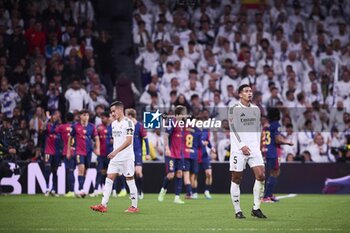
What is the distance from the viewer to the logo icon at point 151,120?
26.1 metres

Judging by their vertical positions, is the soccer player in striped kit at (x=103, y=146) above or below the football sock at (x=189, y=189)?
above

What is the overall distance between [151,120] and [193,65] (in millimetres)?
4363

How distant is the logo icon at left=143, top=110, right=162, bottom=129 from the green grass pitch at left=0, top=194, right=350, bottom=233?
3.89 metres

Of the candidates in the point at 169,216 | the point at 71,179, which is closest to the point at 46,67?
the point at 71,179

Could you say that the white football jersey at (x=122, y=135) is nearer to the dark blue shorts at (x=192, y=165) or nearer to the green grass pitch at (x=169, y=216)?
the green grass pitch at (x=169, y=216)

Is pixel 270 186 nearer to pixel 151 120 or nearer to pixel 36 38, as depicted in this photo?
pixel 151 120

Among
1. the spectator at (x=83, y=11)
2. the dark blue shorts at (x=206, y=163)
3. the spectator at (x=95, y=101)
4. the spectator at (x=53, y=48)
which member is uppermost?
the spectator at (x=83, y=11)

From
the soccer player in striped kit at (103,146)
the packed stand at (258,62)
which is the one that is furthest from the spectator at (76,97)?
the soccer player in striped kit at (103,146)

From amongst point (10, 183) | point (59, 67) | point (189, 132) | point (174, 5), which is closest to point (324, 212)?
point (189, 132)

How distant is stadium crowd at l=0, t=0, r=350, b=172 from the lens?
89.8 feet

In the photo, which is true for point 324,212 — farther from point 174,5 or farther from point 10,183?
point 174,5

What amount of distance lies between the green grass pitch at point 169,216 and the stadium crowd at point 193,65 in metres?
5.04

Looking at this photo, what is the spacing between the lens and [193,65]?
29.8m

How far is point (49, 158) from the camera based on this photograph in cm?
2520
